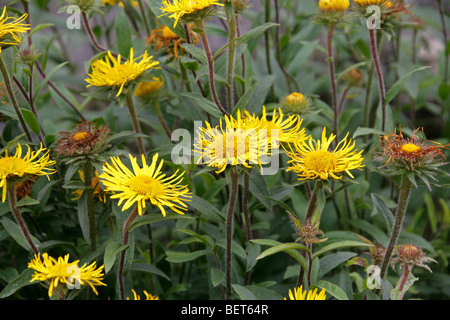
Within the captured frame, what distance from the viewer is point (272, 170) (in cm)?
134

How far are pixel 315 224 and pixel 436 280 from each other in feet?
2.91

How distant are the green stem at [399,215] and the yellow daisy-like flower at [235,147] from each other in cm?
35

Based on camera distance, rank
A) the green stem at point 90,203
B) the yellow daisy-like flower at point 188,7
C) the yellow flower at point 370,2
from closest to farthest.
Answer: the yellow daisy-like flower at point 188,7, the green stem at point 90,203, the yellow flower at point 370,2

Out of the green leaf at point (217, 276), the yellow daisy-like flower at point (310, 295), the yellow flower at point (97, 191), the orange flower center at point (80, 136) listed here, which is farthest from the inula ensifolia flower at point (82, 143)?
the yellow daisy-like flower at point (310, 295)

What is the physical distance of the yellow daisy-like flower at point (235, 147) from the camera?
1116 millimetres

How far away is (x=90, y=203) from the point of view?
4.60ft

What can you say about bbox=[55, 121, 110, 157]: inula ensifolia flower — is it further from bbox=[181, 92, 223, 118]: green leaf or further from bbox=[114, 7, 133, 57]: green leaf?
bbox=[114, 7, 133, 57]: green leaf

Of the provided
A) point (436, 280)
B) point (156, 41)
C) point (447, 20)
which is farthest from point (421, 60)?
point (156, 41)

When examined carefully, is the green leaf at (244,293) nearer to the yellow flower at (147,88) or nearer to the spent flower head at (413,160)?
the spent flower head at (413,160)

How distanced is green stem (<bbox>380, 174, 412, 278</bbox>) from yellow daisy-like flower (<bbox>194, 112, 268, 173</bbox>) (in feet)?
1.16

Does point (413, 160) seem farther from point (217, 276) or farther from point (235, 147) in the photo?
point (217, 276)

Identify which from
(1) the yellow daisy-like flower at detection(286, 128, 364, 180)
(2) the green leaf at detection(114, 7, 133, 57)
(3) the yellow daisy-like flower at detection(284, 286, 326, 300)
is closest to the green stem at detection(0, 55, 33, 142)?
(2) the green leaf at detection(114, 7, 133, 57)

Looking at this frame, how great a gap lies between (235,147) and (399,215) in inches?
17.8

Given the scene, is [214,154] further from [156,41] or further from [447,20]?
[447,20]
